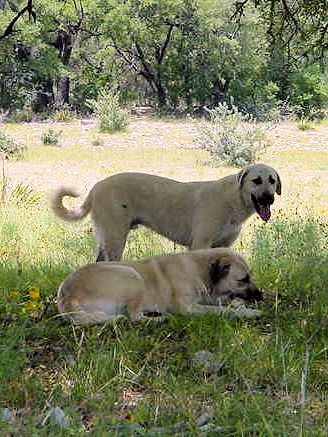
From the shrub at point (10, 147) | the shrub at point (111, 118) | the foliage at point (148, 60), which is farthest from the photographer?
the foliage at point (148, 60)

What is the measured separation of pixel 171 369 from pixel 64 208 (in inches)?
168

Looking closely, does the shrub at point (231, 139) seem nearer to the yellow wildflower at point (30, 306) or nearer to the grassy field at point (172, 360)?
the grassy field at point (172, 360)

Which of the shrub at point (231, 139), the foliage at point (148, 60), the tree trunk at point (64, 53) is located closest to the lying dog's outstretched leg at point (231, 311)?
the shrub at point (231, 139)

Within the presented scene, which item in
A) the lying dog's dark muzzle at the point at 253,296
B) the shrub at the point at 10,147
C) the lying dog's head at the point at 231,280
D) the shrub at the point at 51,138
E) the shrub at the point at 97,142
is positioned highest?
the lying dog's head at the point at 231,280

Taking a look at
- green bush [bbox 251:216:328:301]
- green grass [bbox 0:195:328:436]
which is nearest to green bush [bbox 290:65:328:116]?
green bush [bbox 251:216:328:301]

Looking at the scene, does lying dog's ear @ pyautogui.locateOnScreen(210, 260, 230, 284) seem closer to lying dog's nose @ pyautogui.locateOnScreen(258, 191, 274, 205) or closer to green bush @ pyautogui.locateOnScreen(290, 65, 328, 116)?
lying dog's nose @ pyautogui.locateOnScreen(258, 191, 274, 205)

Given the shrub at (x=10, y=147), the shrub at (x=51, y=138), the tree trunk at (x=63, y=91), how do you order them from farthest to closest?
the tree trunk at (x=63, y=91) < the shrub at (x=51, y=138) < the shrub at (x=10, y=147)

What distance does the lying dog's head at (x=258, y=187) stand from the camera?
7.48 m

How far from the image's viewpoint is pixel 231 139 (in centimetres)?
2483

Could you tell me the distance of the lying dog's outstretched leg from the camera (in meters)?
4.93

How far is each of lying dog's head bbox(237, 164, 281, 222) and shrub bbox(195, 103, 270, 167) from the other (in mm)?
16585

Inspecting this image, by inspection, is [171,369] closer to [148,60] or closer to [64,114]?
[64,114]

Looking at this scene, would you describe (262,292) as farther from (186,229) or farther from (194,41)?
(194,41)

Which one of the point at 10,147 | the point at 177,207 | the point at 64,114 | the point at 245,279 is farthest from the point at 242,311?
the point at 64,114
